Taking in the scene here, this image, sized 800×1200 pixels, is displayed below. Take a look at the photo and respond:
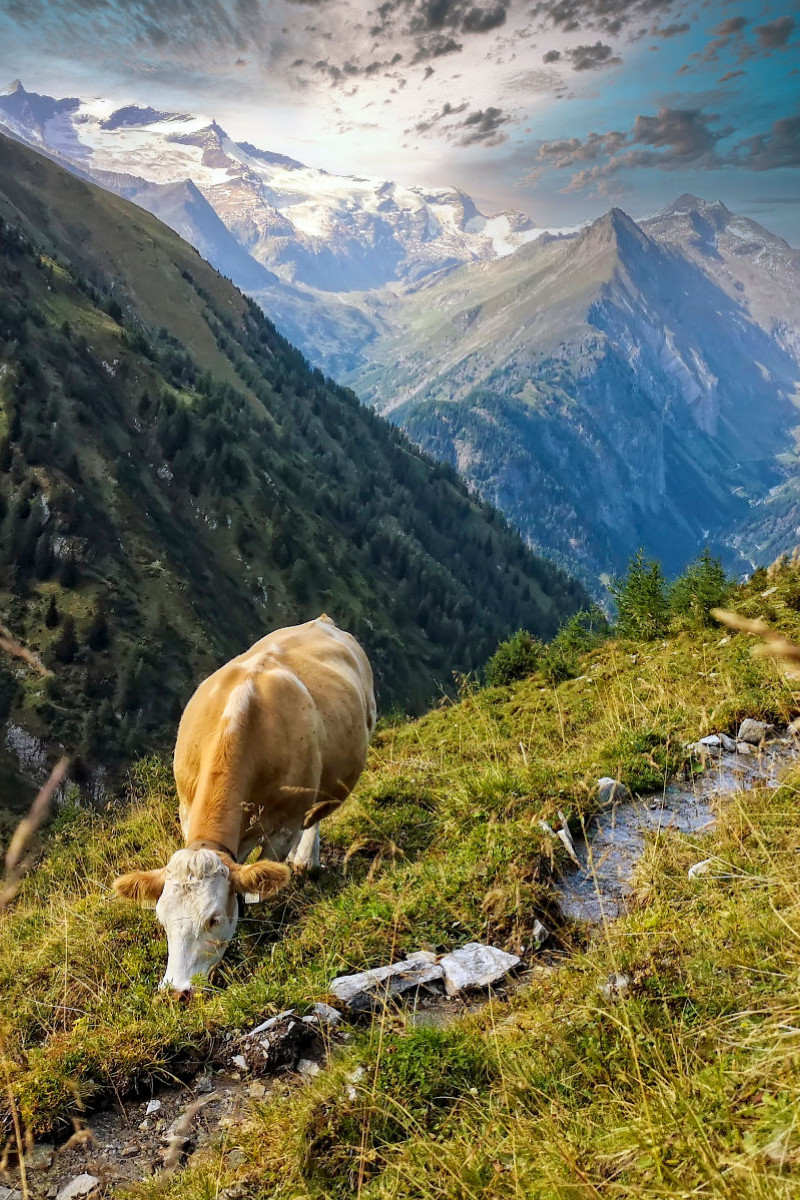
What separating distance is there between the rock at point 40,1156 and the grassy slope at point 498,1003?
0.14 meters

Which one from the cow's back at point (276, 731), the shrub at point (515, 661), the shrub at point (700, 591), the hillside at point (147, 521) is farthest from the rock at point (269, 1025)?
the hillside at point (147, 521)

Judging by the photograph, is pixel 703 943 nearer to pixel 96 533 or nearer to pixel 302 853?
pixel 302 853

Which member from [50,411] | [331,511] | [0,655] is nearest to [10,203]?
[50,411]

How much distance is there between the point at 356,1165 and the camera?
10.7ft

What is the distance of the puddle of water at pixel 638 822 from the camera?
5.64 metres

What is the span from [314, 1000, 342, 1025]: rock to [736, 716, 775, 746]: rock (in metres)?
5.32

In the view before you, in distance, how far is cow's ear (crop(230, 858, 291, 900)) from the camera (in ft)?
19.9

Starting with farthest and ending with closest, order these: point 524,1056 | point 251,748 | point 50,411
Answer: point 50,411 → point 251,748 → point 524,1056

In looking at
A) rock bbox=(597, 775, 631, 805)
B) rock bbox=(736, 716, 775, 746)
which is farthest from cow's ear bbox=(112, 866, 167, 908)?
rock bbox=(736, 716, 775, 746)

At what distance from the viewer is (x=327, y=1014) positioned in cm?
467

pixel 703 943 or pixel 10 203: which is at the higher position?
pixel 10 203

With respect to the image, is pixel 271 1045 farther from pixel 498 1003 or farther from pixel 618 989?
pixel 618 989

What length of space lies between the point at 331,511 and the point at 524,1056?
165183 millimetres

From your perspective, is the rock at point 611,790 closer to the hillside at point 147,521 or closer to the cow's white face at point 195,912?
the cow's white face at point 195,912
